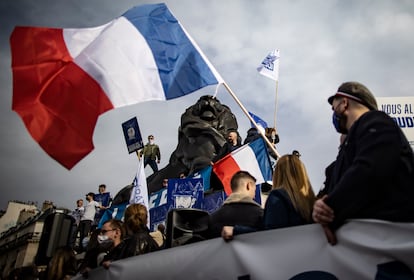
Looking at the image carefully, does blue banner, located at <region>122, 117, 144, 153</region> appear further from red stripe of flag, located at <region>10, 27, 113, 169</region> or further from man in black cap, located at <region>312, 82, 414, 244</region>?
man in black cap, located at <region>312, 82, 414, 244</region>

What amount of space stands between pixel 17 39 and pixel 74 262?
2.71 meters

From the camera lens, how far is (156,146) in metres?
14.5

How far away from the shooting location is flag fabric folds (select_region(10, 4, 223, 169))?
4238mm

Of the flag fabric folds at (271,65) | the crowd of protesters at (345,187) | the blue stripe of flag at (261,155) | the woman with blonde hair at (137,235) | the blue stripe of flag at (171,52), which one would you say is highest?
the flag fabric folds at (271,65)

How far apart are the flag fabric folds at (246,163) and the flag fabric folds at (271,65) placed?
12.8 feet

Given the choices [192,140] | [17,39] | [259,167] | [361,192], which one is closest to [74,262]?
[17,39]

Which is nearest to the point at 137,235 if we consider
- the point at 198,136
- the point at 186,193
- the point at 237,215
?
the point at 237,215

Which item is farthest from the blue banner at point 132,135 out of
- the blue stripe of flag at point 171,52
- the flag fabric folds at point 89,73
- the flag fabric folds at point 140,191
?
the flag fabric folds at point 89,73

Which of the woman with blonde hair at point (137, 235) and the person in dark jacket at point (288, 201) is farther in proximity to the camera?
the woman with blonde hair at point (137, 235)

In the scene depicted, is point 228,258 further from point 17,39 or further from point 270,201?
point 17,39

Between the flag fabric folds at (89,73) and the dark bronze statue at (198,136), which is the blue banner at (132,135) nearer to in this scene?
the dark bronze statue at (198,136)

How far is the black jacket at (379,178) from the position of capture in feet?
6.09

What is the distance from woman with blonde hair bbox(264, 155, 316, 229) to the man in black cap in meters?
0.41

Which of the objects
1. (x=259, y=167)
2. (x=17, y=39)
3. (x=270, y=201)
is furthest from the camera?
(x=259, y=167)
